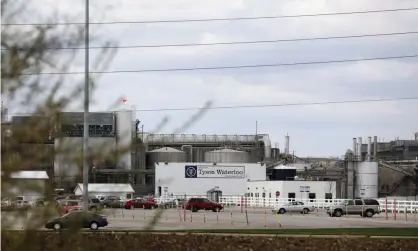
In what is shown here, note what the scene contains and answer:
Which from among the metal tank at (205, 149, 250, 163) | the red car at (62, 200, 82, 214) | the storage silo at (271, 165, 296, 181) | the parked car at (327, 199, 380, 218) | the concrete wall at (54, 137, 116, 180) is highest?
the concrete wall at (54, 137, 116, 180)

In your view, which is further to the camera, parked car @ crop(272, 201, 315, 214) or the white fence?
the white fence

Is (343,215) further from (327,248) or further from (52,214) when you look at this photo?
(52,214)

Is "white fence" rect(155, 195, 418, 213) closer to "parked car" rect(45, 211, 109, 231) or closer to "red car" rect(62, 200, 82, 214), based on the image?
"red car" rect(62, 200, 82, 214)

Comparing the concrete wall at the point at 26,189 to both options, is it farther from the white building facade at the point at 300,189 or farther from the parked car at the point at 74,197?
the white building facade at the point at 300,189

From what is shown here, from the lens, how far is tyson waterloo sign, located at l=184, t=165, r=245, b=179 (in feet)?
277

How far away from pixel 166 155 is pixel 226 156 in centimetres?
901

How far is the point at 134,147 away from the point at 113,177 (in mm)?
291

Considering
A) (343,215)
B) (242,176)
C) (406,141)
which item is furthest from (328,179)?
(343,215)

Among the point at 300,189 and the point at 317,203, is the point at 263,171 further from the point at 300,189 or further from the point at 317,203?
the point at 317,203

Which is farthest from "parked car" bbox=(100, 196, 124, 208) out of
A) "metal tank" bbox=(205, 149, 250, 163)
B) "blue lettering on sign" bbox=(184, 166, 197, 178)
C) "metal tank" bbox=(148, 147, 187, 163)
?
"metal tank" bbox=(148, 147, 187, 163)

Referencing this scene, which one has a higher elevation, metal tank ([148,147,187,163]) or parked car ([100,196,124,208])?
parked car ([100,196,124,208])

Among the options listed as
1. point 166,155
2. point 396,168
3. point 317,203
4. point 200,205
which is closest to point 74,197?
point 200,205

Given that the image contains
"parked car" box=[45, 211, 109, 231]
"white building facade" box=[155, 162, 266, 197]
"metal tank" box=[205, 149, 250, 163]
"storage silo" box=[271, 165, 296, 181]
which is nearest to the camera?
"parked car" box=[45, 211, 109, 231]

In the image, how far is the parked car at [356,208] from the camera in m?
50.9
